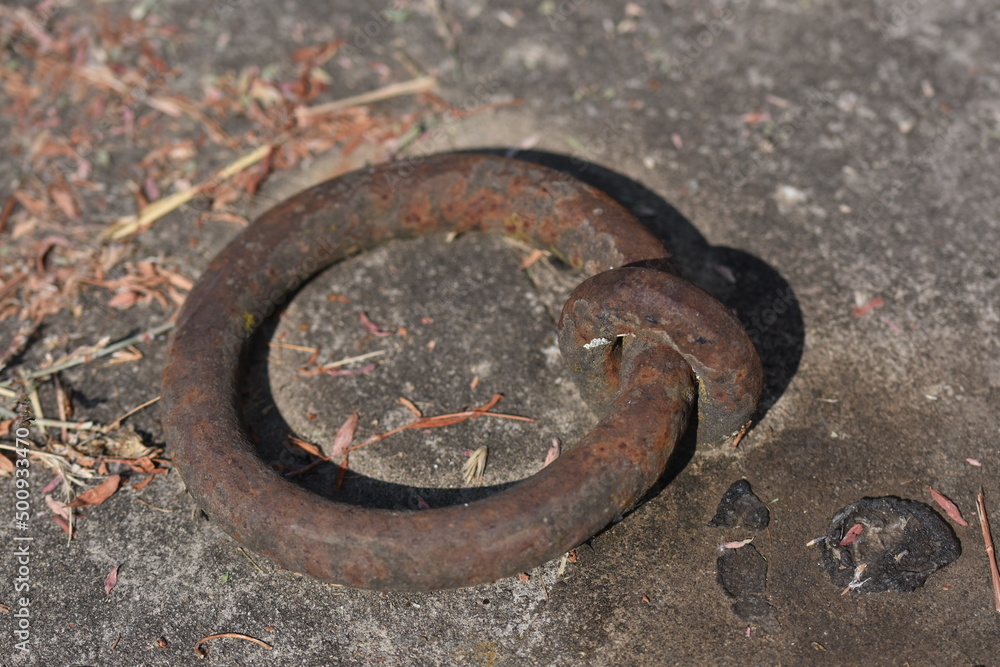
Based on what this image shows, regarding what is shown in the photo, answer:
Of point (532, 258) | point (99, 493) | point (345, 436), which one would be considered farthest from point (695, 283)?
point (99, 493)

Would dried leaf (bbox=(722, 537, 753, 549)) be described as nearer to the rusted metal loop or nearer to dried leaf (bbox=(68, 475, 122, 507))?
the rusted metal loop

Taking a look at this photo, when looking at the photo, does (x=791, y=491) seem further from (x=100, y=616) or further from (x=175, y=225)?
(x=175, y=225)

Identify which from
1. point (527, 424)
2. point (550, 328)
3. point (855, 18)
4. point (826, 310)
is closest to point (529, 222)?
point (550, 328)

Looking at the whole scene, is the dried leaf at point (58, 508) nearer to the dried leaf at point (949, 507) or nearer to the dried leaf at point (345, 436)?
the dried leaf at point (345, 436)

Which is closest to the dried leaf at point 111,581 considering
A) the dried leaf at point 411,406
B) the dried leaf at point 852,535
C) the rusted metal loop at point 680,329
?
the dried leaf at point 411,406


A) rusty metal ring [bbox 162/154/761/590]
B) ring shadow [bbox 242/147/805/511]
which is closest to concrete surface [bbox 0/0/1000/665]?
ring shadow [bbox 242/147/805/511]
